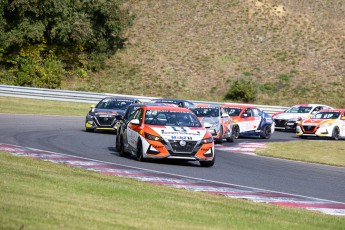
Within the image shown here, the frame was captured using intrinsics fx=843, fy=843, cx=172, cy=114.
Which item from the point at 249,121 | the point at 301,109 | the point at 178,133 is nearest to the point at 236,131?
the point at 249,121

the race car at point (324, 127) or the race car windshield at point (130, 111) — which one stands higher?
the race car windshield at point (130, 111)

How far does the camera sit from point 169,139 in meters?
20.4

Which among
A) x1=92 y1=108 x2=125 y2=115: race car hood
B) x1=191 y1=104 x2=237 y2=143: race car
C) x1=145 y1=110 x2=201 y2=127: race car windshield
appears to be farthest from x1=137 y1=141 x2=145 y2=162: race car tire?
x1=92 y1=108 x2=125 y2=115: race car hood

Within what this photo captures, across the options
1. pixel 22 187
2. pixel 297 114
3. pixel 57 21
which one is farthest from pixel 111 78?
pixel 22 187

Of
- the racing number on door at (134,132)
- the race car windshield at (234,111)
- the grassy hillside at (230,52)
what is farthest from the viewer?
the grassy hillside at (230,52)

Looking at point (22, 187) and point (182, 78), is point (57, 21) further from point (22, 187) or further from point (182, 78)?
point (22, 187)

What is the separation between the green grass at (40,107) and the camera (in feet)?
143

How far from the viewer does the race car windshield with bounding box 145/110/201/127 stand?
70.2 ft

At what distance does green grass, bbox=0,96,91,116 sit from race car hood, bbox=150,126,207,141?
22373 mm

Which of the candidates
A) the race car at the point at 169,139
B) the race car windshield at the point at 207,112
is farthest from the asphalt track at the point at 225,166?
the race car windshield at the point at 207,112

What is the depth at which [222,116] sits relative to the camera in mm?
31109

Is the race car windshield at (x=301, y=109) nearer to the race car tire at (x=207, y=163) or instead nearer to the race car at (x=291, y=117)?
the race car at (x=291, y=117)

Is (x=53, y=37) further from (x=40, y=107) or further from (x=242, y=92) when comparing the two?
(x=242, y=92)

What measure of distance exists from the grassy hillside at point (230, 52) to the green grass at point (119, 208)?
147ft
